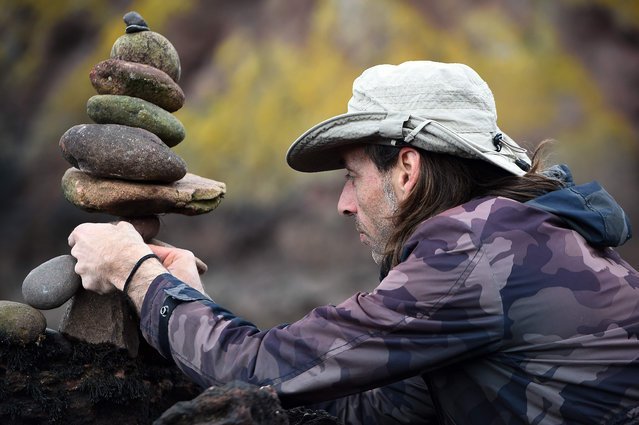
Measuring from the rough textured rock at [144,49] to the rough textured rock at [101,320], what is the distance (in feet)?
3.08

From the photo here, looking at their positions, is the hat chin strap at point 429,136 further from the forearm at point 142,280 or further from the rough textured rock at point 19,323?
the rough textured rock at point 19,323

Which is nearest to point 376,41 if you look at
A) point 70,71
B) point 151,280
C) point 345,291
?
point 345,291

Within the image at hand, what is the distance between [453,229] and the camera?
8.59 feet

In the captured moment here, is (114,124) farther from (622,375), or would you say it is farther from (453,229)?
(622,375)

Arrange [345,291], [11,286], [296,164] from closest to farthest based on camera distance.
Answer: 1. [296,164]
2. [345,291]
3. [11,286]

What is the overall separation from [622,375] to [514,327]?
1.25ft

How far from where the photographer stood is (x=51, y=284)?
10.5 ft

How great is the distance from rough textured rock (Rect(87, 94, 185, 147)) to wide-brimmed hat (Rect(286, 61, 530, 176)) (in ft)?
2.45

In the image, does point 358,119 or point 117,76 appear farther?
point 117,76

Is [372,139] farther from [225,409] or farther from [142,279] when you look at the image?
[225,409]

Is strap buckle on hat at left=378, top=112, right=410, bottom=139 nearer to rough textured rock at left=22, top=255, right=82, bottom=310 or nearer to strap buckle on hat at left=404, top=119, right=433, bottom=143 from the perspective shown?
strap buckle on hat at left=404, top=119, right=433, bottom=143

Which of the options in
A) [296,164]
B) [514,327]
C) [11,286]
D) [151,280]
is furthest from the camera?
[11,286]

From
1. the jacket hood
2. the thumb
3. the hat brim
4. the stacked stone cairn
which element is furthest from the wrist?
the jacket hood

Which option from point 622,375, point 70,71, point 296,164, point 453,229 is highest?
point 70,71
